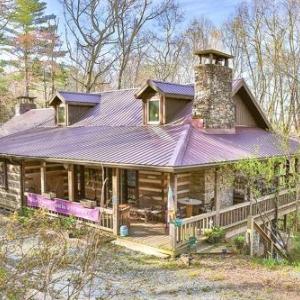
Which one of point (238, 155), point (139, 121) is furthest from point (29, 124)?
point (238, 155)

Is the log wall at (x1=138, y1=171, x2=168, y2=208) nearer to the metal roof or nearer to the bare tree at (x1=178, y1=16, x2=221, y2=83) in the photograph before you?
the metal roof

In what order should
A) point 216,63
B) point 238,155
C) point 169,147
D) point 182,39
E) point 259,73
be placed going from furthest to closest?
point 182,39 < point 259,73 < point 216,63 < point 238,155 < point 169,147

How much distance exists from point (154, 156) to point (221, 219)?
11.5 ft

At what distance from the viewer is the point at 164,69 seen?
36.8 metres

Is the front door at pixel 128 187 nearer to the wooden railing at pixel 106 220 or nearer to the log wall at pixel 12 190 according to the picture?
the wooden railing at pixel 106 220

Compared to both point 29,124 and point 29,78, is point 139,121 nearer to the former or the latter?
point 29,124

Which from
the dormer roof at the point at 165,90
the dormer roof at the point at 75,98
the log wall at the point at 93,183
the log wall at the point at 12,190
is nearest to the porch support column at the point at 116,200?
the log wall at the point at 93,183

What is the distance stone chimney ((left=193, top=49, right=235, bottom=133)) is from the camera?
15227 mm

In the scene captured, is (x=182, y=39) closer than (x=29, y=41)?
No

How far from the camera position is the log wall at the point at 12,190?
17.1 m

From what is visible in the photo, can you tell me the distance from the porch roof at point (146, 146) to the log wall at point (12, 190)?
1106 mm

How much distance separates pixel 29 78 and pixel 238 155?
29525 millimetres

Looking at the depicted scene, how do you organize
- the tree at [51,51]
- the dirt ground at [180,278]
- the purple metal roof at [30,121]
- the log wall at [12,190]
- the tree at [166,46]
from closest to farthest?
the dirt ground at [180,278]
the log wall at [12,190]
the purple metal roof at [30,121]
the tree at [166,46]
the tree at [51,51]

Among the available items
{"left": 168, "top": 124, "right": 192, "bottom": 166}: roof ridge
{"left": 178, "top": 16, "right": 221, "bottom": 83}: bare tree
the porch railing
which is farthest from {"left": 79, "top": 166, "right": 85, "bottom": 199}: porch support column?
{"left": 178, "top": 16, "right": 221, "bottom": 83}: bare tree
